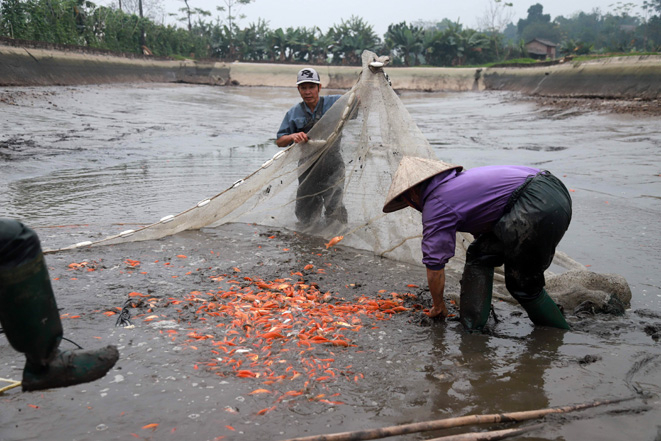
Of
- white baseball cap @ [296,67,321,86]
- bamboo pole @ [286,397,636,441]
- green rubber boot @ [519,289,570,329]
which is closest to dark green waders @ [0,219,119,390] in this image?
bamboo pole @ [286,397,636,441]

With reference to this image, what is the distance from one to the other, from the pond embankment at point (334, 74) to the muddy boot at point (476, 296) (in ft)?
53.0

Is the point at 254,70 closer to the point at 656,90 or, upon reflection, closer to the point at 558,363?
the point at 656,90

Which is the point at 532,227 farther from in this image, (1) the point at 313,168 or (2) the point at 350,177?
(1) the point at 313,168

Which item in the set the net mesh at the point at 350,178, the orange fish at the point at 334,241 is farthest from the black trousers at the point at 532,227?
the orange fish at the point at 334,241

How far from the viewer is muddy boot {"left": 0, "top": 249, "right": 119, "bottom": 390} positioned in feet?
6.61

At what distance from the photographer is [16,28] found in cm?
2273

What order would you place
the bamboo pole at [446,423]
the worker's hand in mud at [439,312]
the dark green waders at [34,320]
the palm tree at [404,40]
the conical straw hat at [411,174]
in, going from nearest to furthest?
the dark green waders at [34,320] → the bamboo pole at [446,423] → the conical straw hat at [411,174] → the worker's hand in mud at [439,312] → the palm tree at [404,40]

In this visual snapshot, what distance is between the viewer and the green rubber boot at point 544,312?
3684 mm

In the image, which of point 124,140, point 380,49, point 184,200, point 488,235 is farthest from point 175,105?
point 380,49

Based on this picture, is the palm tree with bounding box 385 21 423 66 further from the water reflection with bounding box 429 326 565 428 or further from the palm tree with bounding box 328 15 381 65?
the water reflection with bounding box 429 326 565 428

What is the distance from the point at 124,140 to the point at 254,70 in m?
25.6

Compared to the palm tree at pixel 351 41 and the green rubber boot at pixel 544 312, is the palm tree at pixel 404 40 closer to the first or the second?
the palm tree at pixel 351 41

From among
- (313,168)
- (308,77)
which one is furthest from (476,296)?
(308,77)

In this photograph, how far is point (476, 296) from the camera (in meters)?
3.65
